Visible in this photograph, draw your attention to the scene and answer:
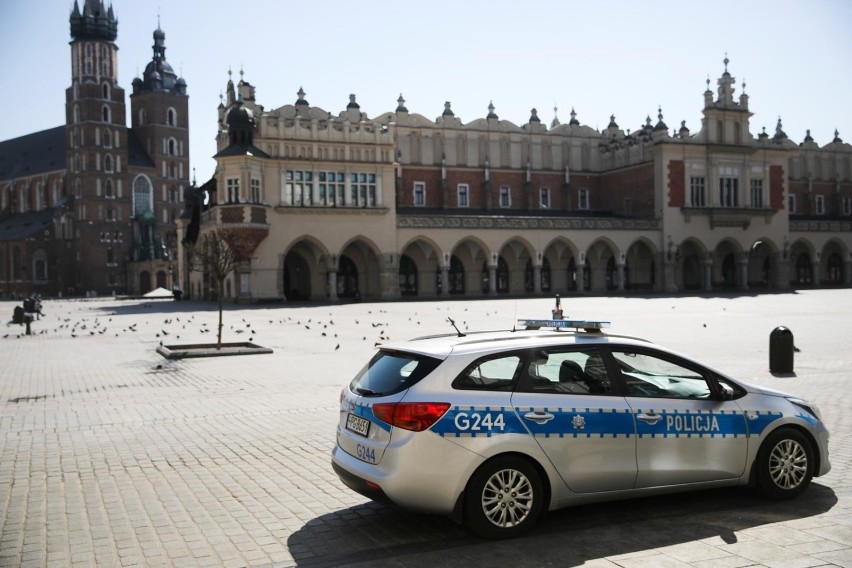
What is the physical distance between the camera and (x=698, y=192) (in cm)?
5753

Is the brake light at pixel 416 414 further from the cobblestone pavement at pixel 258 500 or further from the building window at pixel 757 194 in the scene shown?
the building window at pixel 757 194

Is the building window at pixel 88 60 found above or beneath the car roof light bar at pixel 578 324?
above

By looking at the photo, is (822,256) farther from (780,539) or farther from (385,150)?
(780,539)

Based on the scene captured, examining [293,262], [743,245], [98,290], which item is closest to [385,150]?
[293,262]

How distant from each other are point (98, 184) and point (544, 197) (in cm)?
5604

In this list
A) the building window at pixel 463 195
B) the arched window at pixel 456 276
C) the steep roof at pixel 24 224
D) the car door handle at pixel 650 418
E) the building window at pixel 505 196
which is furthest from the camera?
the steep roof at pixel 24 224

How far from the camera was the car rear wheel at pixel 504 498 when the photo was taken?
5508mm

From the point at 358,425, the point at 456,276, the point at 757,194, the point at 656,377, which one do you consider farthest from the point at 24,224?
the point at 656,377

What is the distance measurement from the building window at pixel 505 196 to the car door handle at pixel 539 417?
54365 mm

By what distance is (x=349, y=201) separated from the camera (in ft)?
159

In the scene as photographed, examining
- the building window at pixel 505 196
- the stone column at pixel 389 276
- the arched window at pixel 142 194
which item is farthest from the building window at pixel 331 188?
the arched window at pixel 142 194

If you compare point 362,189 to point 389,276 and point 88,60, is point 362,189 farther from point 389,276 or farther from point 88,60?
point 88,60

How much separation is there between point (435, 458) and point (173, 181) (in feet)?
331

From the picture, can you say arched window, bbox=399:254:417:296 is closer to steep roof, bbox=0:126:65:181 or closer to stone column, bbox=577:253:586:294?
stone column, bbox=577:253:586:294
